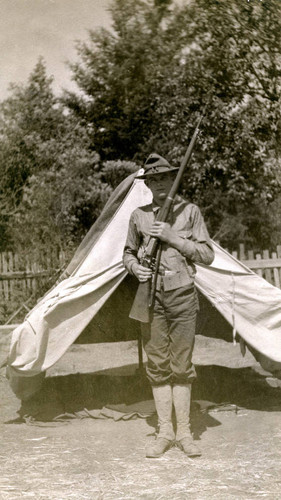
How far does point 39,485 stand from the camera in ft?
9.95

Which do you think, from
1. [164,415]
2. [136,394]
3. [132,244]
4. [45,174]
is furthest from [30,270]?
[164,415]

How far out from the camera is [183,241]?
3592 millimetres

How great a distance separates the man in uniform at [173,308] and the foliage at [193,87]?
2.41 meters

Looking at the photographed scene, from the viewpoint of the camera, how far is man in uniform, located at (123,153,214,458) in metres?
3.62

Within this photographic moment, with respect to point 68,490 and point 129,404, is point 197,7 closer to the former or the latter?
point 129,404

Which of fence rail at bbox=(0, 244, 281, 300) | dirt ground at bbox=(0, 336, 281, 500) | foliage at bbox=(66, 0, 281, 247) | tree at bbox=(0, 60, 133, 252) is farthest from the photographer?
fence rail at bbox=(0, 244, 281, 300)

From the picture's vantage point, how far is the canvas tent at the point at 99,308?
13.5 ft

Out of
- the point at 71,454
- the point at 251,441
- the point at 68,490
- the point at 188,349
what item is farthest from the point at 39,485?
the point at 251,441

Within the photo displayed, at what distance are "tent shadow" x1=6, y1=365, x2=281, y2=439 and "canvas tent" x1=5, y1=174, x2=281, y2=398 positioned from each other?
0.43 metres

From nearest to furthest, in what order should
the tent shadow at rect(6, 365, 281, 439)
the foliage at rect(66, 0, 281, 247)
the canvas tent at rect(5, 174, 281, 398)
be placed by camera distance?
the canvas tent at rect(5, 174, 281, 398) < the tent shadow at rect(6, 365, 281, 439) < the foliage at rect(66, 0, 281, 247)

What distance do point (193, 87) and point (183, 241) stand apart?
18.4ft

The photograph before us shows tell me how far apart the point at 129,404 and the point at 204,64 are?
5216mm

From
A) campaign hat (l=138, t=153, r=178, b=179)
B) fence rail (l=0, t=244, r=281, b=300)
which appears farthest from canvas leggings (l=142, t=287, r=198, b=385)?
fence rail (l=0, t=244, r=281, b=300)

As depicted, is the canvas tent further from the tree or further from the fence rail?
Answer: the fence rail
